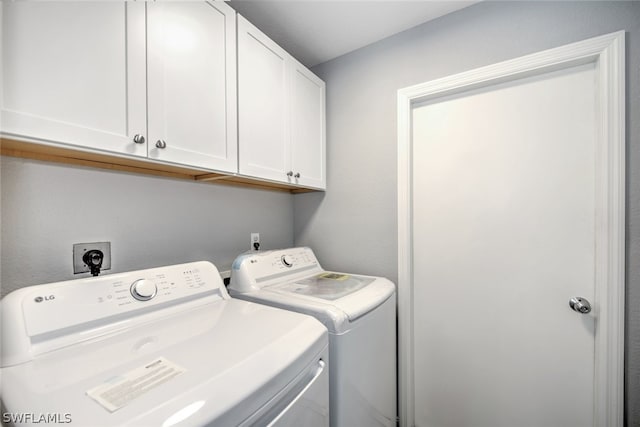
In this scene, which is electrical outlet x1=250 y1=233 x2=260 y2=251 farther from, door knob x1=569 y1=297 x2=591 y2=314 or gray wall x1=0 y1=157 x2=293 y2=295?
door knob x1=569 y1=297 x2=591 y2=314

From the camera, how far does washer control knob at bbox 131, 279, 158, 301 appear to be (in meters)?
0.93

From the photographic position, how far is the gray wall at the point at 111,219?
2.89ft

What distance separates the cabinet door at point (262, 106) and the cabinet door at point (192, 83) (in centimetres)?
6

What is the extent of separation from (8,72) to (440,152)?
1840mm

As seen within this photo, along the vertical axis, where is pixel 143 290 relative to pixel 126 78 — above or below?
below

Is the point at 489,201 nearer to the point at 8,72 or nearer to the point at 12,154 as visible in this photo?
the point at 8,72

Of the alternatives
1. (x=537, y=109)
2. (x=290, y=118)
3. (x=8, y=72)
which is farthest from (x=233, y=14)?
(x=537, y=109)

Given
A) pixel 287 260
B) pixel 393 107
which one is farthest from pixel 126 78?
pixel 393 107

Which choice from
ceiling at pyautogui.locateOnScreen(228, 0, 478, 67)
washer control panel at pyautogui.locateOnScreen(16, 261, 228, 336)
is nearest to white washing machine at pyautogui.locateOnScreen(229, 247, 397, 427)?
washer control panel at pyautogui.locateOnScreen(16, 261, 228, 336)

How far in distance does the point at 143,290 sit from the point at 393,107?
1.70m

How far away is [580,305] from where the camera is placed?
3.99 feet

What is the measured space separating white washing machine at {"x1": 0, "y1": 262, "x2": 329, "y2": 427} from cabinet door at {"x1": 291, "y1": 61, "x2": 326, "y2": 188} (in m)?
0.97

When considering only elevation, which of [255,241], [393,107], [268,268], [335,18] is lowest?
[268,268]

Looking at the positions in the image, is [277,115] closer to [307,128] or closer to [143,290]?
[307,128]
